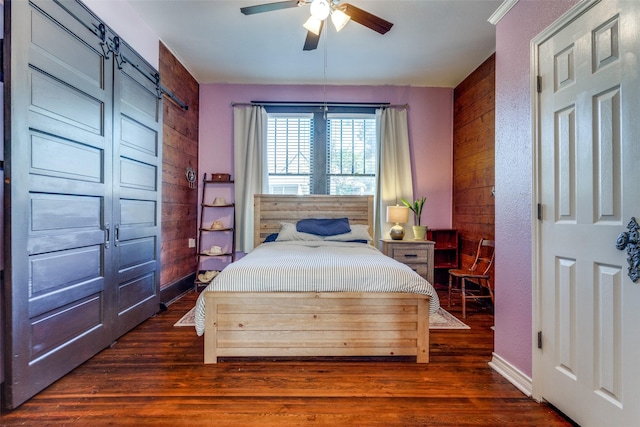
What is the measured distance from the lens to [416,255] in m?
3.92

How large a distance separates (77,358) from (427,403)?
2.24 metres

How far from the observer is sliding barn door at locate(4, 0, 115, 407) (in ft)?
5.50

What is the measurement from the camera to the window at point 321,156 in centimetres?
465

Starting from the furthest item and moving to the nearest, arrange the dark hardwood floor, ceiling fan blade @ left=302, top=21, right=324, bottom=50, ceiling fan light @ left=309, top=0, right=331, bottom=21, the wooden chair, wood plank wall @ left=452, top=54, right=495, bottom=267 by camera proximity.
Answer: wood plank wall @ left=452, top=54, right=495, bottom=267, the wooden chair, ceiling fan blade @ left=302, top=21, right=324, bottom=50, ceiling fan light @ left=309, top=0, right=331, bottom=21, the dark hardwood floor

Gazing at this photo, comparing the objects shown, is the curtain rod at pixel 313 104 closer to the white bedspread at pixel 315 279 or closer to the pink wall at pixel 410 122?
the pink wall at pixel 410 122

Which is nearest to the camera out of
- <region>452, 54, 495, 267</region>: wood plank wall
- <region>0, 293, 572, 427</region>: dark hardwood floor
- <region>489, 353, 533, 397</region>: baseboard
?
<region>0, 293, 572, 427</region>: dark hardwood floor

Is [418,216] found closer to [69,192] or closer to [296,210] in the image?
[296,210]

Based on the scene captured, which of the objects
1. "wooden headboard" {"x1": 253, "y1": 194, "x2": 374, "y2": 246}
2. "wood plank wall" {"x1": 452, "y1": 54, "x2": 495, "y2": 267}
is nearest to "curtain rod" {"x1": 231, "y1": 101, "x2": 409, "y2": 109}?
"wood plank wall" {"x1": 452, "y1": 54, "x2": 495, "y2": 267}

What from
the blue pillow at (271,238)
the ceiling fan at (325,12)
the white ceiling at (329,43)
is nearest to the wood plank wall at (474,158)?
the white ceiling at (329,43)

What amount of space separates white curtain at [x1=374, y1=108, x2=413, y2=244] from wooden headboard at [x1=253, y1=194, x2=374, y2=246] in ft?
1.09

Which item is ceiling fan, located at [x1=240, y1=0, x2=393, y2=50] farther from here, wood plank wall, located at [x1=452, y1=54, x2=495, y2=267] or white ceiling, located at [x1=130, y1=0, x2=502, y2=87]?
wood plank wall, located at [x1=452, y1=54, x2=495, y2=267]

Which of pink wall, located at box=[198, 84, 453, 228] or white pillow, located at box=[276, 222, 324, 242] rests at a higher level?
pink wall, located at box=[198, 84, 453, 228]

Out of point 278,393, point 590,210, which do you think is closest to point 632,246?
point 590,210

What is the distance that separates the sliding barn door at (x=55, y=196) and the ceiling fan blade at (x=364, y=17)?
1.83 metres
